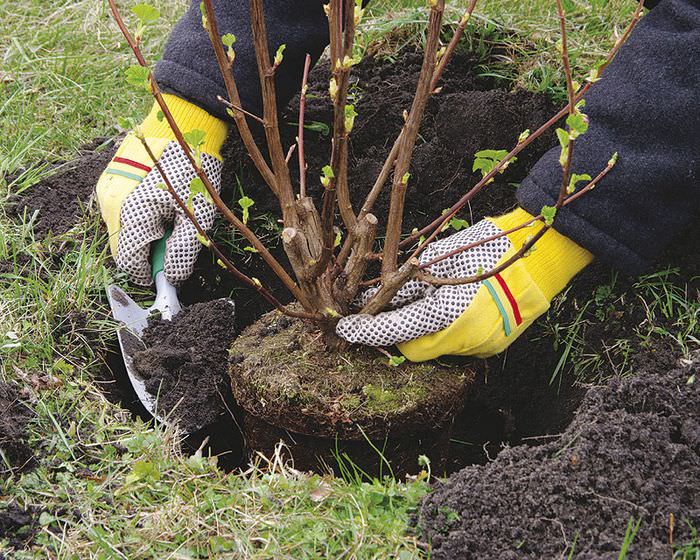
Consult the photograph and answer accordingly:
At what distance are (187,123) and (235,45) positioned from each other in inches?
10.1

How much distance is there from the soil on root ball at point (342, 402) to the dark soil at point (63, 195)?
0.79 meters

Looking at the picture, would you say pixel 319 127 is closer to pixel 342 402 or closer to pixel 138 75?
pixel 342 402

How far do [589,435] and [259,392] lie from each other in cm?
78

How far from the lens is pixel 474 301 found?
6.32 feet

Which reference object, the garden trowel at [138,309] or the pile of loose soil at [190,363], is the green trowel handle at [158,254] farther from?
the pile of loose soil at [190,363]

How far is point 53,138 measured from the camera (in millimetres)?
2834

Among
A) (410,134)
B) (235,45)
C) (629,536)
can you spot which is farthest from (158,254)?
(629,536)

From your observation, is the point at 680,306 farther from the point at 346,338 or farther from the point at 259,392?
the point at 259,392

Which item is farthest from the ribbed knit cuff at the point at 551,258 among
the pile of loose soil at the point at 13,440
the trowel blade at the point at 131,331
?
the pile of loose soil at the point at 13,440

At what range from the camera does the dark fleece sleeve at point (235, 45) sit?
2.26m

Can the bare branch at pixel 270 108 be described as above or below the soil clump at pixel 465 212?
above

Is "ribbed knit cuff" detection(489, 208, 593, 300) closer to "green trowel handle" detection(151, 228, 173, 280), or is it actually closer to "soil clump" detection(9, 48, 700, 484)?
"soil clump" detection(9, 48, 700, 484)

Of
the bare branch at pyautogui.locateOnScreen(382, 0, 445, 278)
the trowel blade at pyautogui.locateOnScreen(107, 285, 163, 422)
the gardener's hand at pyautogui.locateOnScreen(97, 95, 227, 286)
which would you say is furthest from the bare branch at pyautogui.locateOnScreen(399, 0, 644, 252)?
the trowel blade at pyautogui.locateOnScreen(107, 285, 163, 422)

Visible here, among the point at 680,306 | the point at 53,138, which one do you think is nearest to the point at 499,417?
the point at 680,306
